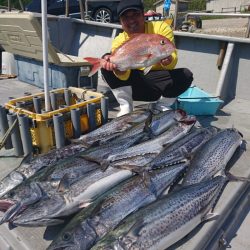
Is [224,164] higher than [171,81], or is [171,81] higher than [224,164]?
[171,81]

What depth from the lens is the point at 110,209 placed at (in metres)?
2.33

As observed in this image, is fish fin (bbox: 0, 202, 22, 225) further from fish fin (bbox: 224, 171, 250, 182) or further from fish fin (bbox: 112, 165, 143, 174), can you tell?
fish fin (bbox: 224, 171, 250, 182)

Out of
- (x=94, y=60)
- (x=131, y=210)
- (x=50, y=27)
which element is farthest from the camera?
(x=50, y=27)

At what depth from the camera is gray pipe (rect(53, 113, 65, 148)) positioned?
3.35 m

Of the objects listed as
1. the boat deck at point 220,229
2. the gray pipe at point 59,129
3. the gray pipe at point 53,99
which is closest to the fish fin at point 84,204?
the boat deck at point 220,229

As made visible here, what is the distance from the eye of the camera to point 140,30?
4086 millimetres

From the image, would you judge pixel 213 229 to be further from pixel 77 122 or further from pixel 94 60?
pixel 94 60

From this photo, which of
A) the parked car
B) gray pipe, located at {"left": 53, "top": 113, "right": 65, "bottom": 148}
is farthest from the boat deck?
the parked car

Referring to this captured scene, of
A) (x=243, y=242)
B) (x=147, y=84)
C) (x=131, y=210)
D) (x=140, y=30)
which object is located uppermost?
(x=140, y=30)

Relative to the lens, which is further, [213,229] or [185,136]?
[185,136]

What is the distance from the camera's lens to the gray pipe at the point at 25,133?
337cm

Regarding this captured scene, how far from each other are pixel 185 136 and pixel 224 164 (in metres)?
0.55

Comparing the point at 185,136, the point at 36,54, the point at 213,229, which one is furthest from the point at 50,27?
the point at 213,229

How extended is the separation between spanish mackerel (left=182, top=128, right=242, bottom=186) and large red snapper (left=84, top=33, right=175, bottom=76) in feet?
3.40
